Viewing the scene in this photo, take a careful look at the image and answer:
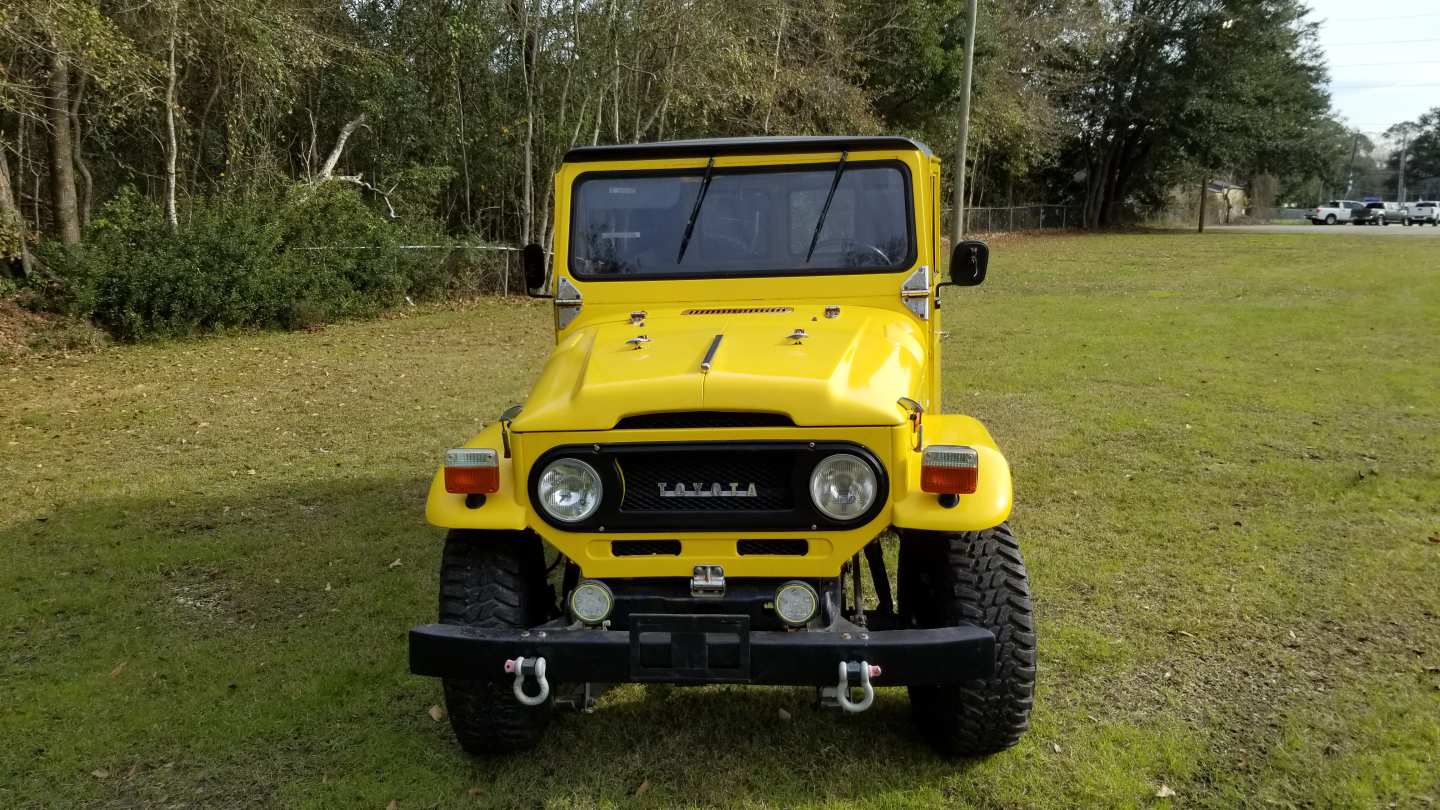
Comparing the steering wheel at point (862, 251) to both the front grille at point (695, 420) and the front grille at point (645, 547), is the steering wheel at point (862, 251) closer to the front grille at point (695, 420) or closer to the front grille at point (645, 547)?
the front grille at point (695, 420)

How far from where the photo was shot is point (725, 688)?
3984mm

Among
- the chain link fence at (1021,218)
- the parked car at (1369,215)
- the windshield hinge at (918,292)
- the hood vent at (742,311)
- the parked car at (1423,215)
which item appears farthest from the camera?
the parked car at (1369,215)

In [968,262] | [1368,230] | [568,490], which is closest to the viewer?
[568,490]

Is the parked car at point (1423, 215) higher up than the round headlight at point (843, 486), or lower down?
higher up

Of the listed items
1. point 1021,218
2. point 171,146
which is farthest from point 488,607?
point 1021,218

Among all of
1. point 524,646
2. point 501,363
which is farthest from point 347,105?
point 524,646

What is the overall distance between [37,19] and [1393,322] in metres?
16.8

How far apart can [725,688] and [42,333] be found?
1233 centimetres

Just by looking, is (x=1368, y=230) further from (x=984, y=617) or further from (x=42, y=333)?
(x=984, y=617)

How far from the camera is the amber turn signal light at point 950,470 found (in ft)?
9.77

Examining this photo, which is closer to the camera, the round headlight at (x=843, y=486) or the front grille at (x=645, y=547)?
the round headlight at (x=843, y=486)

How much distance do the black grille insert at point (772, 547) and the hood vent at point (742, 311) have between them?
1.07 m

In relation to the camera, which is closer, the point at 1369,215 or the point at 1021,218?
the point at 1021,218

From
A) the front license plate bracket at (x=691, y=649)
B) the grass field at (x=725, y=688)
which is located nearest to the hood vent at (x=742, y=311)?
the front license plate bracket at (x=691, y=649)
